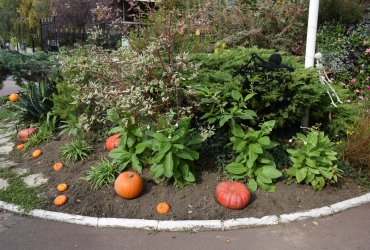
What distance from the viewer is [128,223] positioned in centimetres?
340

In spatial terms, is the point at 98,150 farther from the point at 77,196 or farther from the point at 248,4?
the point at 248,4

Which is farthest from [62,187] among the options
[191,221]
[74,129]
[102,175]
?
[191,221]

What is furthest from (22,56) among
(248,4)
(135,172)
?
(248,4)

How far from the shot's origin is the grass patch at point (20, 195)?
12.4 ft

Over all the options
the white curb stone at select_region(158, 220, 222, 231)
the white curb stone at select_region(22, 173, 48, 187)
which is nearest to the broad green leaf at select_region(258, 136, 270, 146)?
the white curb stone at select_region(158, 220, 222, 231)

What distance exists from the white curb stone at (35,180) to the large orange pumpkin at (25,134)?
4.12ft

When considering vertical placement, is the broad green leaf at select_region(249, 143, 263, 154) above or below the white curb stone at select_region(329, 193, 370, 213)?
above

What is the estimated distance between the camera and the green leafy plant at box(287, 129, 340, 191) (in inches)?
146

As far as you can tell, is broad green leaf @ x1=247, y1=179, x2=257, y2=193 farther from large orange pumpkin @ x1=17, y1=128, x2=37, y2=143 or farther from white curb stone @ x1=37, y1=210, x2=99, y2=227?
large orange pumpkin @ x1=17, y1=128, x2=37, y2=143

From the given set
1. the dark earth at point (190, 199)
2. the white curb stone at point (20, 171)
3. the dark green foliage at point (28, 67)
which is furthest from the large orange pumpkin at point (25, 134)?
the dark earth at point (190, 199)

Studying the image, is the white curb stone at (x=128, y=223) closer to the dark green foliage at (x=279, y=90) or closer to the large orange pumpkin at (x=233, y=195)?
the large orange pumpkin at (x=233, y=195)

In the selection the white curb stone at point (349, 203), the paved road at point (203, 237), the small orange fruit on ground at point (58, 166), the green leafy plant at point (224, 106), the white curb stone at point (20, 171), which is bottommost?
the paved road at point (203, 237)

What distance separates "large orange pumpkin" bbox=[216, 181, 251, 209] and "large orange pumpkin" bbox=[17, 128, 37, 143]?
11.5 feet

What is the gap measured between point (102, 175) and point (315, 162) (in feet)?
8.24
